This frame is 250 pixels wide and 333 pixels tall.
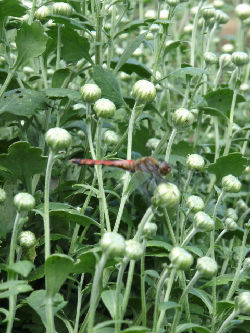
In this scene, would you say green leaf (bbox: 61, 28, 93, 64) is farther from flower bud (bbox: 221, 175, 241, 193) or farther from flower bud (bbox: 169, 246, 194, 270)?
flower bud (bbox: 169, 246, 194, 270)

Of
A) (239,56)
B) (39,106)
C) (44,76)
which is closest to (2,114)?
(39,106)

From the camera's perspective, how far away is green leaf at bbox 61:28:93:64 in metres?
1.27

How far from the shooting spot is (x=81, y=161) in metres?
1.09

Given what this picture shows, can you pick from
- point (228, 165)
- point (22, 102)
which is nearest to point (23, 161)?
point (22, 102)

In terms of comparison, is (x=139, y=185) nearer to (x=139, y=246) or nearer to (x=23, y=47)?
(x=139, y=246)

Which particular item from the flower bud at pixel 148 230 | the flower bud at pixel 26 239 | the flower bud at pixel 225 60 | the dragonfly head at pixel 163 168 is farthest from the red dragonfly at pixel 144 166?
the flower bud at pixel 225 60

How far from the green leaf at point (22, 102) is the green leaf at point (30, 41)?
0.23ft

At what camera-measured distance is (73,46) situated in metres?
1.29

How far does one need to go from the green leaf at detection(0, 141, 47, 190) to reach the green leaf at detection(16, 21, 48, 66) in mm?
216

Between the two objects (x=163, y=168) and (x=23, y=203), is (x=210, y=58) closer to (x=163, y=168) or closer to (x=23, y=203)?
(x=163, y=168)

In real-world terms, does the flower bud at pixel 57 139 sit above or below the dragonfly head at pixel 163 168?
above

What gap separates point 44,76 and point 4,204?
1.17ft

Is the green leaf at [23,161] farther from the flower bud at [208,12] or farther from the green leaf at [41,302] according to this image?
the flower bud at [208,12]

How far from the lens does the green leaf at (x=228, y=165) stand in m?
1.27
